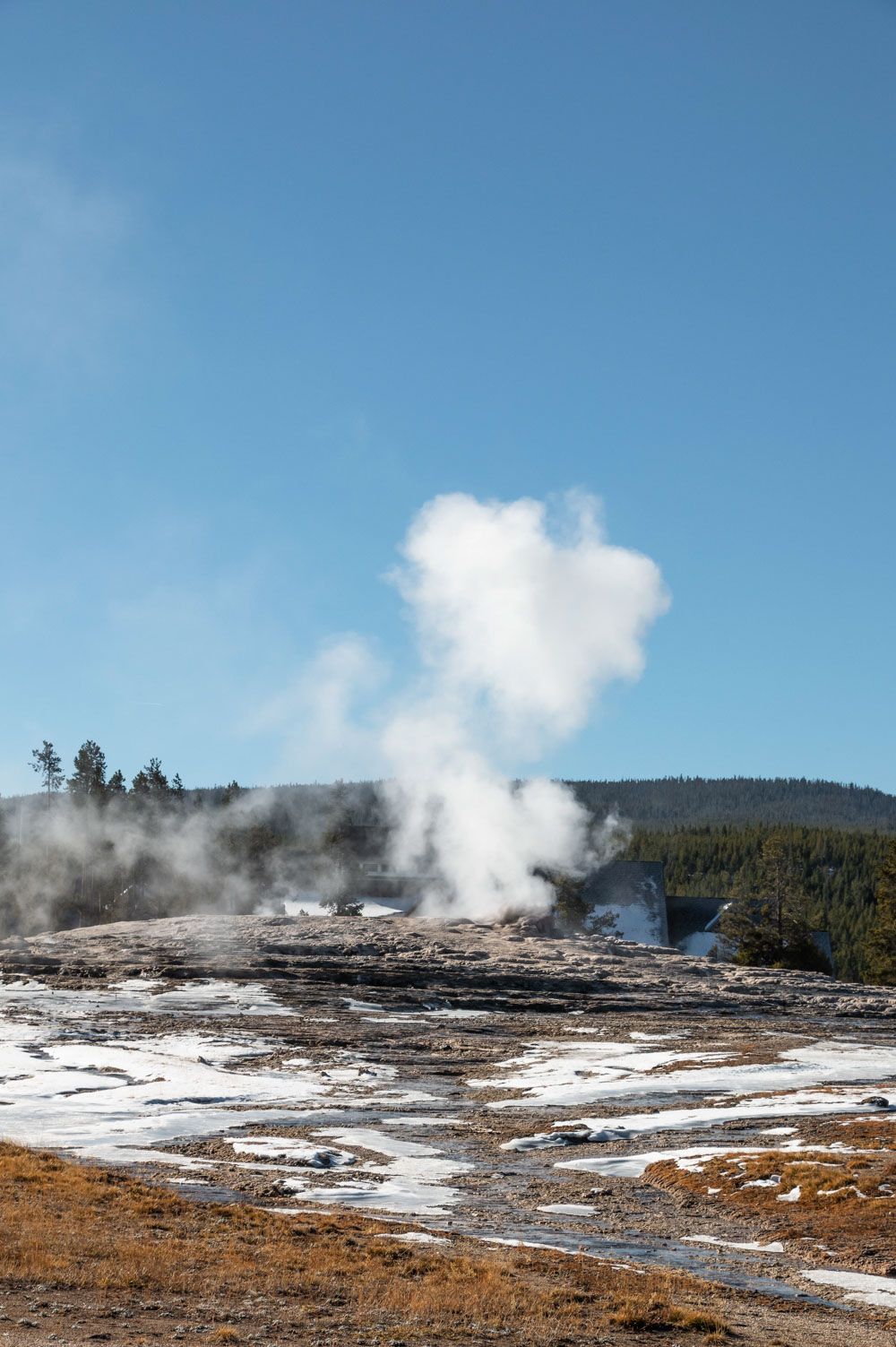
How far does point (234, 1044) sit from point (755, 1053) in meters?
16.8

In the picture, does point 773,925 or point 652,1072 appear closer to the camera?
point 652,1072

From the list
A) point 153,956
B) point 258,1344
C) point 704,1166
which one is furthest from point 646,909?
point 258,1344

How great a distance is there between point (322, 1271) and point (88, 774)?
9001 centimetres

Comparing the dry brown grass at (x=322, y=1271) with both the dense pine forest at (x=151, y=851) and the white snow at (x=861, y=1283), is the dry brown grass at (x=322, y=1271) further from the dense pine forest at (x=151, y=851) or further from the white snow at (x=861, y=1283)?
the dense pine forest at (x=151, y=851)

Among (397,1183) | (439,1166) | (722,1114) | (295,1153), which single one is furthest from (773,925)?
(397,1183)

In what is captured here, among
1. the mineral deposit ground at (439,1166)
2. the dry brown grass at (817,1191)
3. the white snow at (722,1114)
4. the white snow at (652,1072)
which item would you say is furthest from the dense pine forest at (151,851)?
the dry brown grass at (817,1191)

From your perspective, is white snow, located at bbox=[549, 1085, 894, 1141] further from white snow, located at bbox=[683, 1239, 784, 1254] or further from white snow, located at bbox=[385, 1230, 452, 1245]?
white snow, located at bbox=[385, 1230, 452, 1245]

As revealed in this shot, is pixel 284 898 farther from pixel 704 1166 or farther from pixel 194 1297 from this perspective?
pixel 194 1297

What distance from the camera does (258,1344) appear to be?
9586 millimetres

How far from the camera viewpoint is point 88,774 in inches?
3804

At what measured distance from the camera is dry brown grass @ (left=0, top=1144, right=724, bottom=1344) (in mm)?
10922

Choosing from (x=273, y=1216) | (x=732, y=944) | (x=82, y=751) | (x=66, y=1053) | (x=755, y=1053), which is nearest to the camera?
(x=273, y=1216)

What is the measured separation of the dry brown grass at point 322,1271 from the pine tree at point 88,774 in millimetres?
84906

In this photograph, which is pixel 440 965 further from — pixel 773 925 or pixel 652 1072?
pixel 773 925
